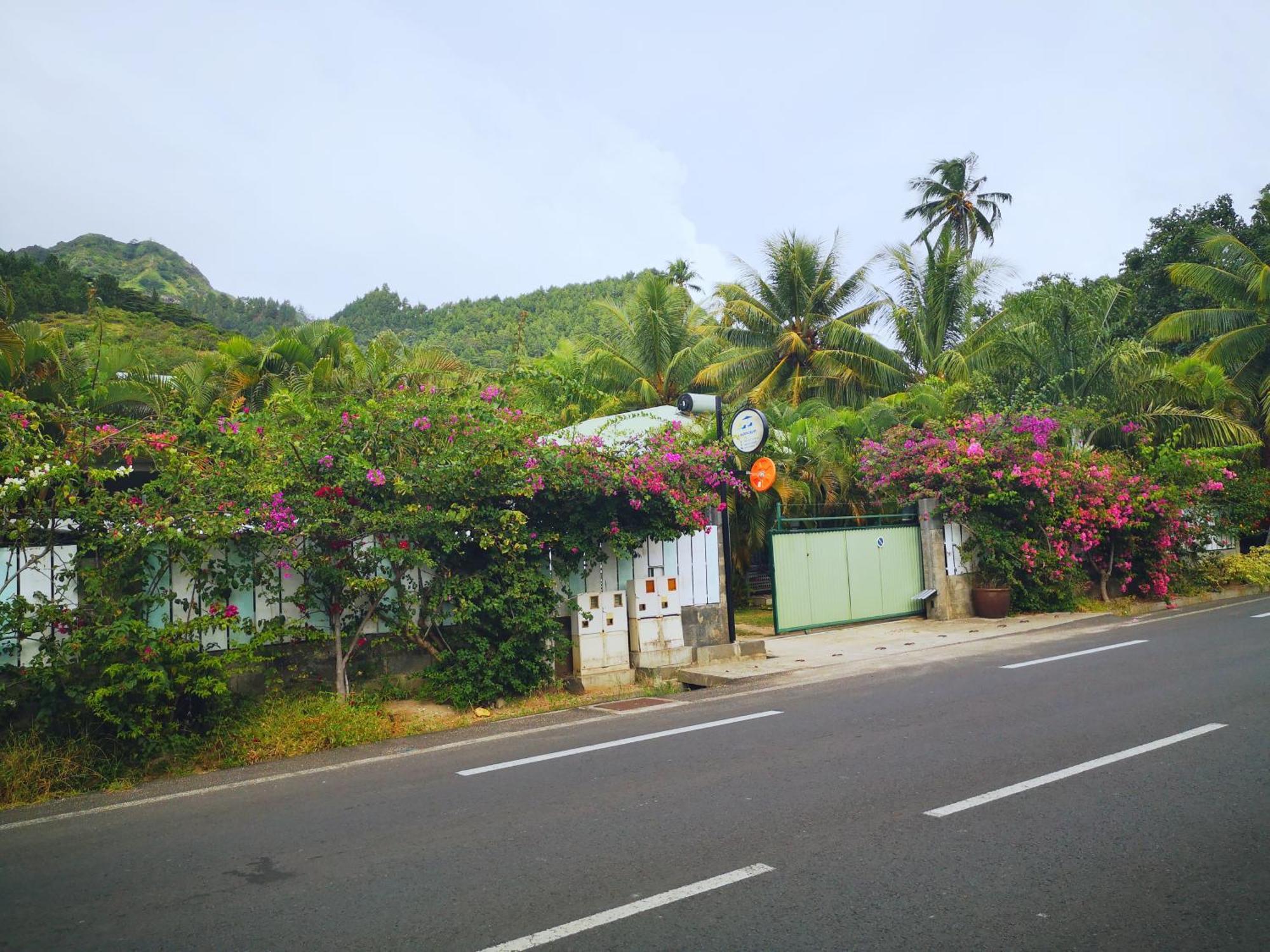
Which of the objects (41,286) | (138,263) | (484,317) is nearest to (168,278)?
(138,263)

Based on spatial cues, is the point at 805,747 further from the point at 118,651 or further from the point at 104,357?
the point at 104,357

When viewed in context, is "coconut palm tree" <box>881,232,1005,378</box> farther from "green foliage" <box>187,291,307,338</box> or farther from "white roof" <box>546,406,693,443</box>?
A: "green foliage" <box>187,291,307,338</box>

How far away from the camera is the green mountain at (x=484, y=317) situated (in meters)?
52.2

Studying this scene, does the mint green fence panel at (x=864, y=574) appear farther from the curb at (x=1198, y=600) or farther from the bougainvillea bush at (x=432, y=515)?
the bougainvillea bush at (x=432, y=515)

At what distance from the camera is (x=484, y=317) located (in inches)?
2547

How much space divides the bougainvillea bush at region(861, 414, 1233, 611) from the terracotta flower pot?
0.50m

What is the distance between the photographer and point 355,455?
8273 millimetres

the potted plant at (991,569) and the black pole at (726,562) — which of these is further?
the potted plant at (991,569)

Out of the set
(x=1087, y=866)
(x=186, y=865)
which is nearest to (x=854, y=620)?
(x=1087, y=866)

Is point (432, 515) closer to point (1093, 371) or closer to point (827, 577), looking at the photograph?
point (827, 577)

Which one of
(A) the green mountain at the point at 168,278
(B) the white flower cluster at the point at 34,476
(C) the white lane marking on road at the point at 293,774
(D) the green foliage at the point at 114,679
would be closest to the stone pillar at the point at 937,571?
(C) the white lane marking on road at the point at 293,774

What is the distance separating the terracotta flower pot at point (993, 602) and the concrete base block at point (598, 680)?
8.38 metres

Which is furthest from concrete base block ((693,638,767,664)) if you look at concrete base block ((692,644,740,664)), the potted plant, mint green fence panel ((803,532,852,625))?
the potted plant

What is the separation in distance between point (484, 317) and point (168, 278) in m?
57.5
